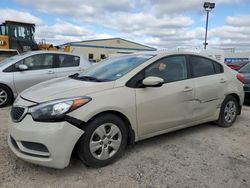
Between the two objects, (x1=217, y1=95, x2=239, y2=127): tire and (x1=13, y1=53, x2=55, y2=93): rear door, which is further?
(x1=13, y1=53, x2=55, y2=93): rear door

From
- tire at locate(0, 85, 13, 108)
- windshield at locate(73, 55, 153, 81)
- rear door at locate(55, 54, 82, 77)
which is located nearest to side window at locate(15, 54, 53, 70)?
rear door at locate(55, 54, 82, 77)

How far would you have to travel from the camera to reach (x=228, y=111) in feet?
16.8

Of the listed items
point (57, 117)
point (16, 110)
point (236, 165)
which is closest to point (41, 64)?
point (16, 110)

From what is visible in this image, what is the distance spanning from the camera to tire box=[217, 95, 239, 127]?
16.4ft

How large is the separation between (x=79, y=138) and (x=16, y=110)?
89cm

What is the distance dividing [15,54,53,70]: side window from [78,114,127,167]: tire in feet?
15.2

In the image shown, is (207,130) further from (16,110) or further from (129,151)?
(16,110)

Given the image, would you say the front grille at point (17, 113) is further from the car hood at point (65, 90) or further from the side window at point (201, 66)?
the side window at point (201, 66)

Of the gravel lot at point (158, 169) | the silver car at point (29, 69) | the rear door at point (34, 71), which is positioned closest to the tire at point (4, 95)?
the silver car at point (29, 69)

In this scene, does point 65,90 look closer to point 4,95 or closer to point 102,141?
point 102,141

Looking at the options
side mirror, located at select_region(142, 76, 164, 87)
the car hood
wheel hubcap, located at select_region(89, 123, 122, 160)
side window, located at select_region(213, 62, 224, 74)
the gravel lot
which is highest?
side window, located at select_region(213, 62, 224, 74)

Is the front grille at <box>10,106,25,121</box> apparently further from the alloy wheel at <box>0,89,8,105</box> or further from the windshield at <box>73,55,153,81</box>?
the alloy wheel at <box>0,89,8,105</box>

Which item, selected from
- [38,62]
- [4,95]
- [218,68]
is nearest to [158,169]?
[218,68]

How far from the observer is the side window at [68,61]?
7727 mm
